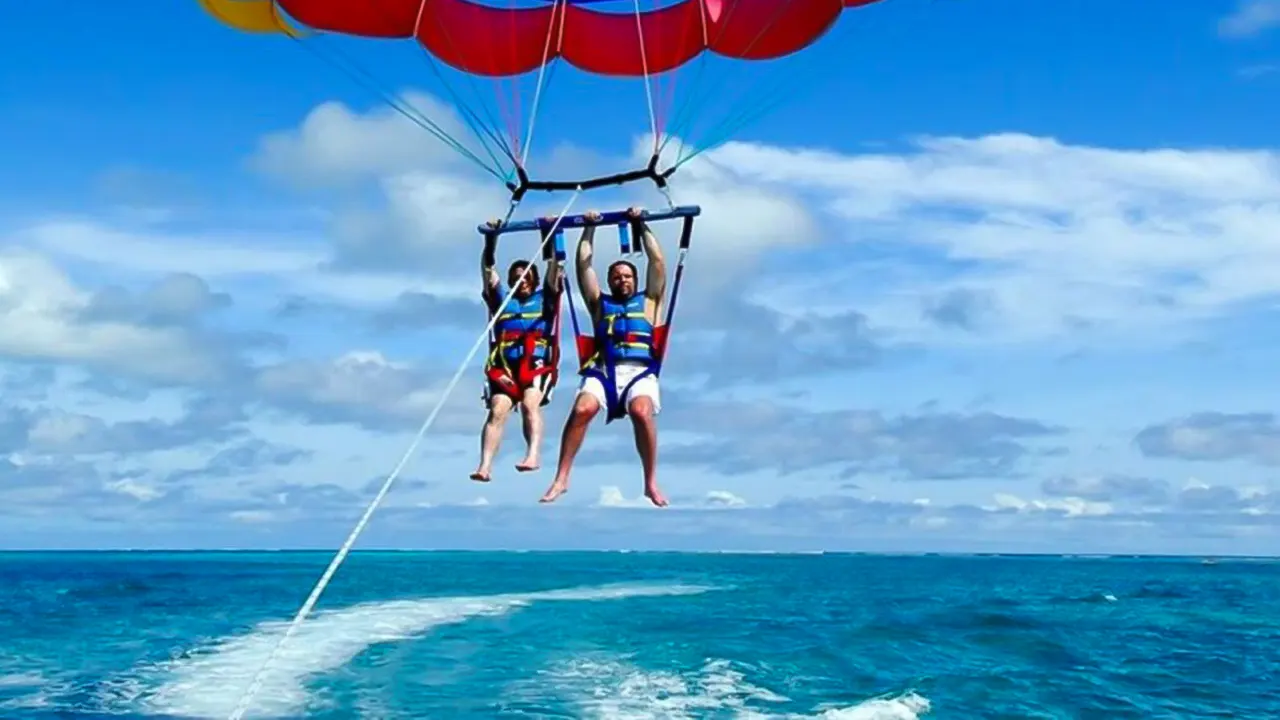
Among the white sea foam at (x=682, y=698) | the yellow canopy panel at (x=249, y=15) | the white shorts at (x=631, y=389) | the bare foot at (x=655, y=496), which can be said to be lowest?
the white sea foam at (x=682, y=698)

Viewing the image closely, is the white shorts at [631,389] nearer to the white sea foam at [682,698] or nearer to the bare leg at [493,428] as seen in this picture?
the bare leg at [493,428]

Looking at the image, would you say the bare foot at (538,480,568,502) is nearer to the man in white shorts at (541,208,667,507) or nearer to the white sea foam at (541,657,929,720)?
the man in white shorts at (541,208,667,507)

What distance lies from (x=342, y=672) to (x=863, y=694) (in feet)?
30.0

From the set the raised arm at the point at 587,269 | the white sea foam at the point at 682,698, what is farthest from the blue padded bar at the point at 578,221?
the white sea foam at the point at 682,698

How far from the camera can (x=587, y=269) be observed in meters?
9.98

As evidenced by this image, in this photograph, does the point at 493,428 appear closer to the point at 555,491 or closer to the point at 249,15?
the point at 555,491

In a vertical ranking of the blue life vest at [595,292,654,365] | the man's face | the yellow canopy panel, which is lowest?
the blue life vest at [595,292,654,365]

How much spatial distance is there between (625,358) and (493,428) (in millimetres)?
1136

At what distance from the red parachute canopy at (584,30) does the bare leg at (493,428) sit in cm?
355

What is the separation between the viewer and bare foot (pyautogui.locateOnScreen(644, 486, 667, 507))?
31.7 feet

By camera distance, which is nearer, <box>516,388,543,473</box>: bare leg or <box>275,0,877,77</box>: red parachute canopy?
<box>516,388,543,473</box>: bare leg

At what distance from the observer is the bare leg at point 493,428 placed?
9.87m

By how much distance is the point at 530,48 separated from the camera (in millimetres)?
12312

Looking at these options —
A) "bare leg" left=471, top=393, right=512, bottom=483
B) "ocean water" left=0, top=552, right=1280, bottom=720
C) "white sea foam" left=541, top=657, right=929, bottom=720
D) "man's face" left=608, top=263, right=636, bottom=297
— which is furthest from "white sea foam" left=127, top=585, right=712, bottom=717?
"man's face" left=608, top=263, right=636, bottom=297
